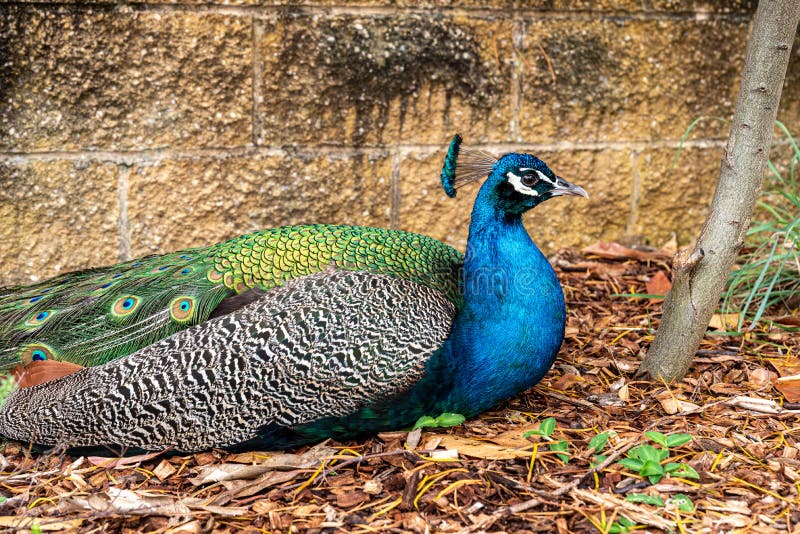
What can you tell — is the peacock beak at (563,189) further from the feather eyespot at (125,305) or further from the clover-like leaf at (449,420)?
the feather eyespot at (125,305)

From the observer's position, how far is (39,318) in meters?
2.77

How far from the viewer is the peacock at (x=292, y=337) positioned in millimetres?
2529

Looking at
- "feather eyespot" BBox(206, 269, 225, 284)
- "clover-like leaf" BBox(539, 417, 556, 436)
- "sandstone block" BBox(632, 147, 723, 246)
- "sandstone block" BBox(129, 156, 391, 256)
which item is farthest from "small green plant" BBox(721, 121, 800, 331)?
"feather eyespot" BBox(206, 269, 225, 284)

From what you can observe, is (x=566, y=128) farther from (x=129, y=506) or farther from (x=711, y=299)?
(x=129, y=506)

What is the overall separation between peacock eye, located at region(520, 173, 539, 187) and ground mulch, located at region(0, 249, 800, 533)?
2.44 feet

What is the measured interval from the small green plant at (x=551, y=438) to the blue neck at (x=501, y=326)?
167 mm

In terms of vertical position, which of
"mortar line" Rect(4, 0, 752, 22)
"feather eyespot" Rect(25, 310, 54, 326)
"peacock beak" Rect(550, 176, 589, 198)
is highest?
"mortar line" Rect(4, 0, 752, 22)

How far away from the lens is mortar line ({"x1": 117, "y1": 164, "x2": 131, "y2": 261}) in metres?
3.54

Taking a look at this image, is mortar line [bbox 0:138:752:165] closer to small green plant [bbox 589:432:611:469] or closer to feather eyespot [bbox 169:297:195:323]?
feather eyespot [bbox 169:297:195:323]

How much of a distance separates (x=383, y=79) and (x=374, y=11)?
0.96 ft

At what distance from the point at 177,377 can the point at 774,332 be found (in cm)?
233

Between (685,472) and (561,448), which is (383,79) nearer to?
(561,448)

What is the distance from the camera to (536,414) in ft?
9.19

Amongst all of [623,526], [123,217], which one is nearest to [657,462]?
[623,526]
